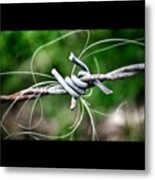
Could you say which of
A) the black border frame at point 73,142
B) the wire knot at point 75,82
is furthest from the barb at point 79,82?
the black border frame at point 73,142

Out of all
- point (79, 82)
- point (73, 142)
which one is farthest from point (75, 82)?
point (73, 142)

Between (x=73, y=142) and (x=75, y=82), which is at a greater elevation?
(x=75, y=82)

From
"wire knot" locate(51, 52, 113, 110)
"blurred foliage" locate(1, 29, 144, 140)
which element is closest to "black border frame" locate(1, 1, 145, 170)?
"blurred foliage" locate(1, 29, 144, 140)

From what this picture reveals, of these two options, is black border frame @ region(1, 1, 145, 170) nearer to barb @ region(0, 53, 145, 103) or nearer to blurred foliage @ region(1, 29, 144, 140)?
blurred foliage @ region(1, 29, 144, 140)

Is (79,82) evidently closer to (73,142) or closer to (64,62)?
(64,62)

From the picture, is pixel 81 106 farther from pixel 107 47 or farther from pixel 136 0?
pixel 136 0
